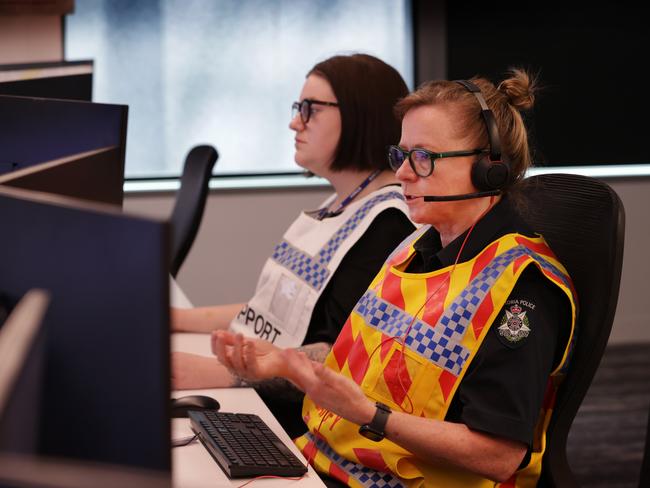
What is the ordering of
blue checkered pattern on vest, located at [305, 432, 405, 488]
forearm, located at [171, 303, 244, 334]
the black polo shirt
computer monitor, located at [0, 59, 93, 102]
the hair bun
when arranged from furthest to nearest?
forearm, located at [171, 303, 244, 334] → computer monitor, located at [0, 59, 93, 102] → the hair bun → blue checkered pattern on vest, located at [305, 432, 405, 488] → the black polo shirt

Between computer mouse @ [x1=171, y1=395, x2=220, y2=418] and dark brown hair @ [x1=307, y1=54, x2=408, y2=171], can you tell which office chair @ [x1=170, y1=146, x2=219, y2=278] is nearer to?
dark brown hair @ [x1=307, y1=54, x2=408, y2=171]

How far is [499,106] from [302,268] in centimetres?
69

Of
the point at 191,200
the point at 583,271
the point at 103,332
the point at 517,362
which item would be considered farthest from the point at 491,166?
the point at 191,200

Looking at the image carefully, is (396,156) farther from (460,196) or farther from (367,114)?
(367,114)

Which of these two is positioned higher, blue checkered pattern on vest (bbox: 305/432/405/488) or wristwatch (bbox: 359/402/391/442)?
wristwatch (bbox: 359/402/391/442)

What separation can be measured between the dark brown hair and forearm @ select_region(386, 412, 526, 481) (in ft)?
2.82

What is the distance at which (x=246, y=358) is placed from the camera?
3.95ft

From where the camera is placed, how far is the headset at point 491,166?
1440 mm

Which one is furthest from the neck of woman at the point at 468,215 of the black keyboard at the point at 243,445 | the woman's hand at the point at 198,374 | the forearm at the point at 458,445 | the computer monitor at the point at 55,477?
the computer monitor at the point at 55,477

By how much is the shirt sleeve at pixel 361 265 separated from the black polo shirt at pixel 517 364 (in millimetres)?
535

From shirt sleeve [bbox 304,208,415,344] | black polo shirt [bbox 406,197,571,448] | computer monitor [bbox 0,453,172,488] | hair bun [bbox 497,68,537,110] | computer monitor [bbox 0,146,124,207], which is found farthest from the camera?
shirt sleeve [bbox 304,208,415,344]

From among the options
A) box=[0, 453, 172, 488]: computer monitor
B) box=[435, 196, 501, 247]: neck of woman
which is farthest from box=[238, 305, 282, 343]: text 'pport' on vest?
box=[0, 453, 172, 488]: computer monitor

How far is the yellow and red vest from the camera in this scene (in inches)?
53.6

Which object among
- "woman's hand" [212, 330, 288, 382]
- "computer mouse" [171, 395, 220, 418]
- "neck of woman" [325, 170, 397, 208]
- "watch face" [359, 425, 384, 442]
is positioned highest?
"neck of woman" [325, 170, 397, 208]
